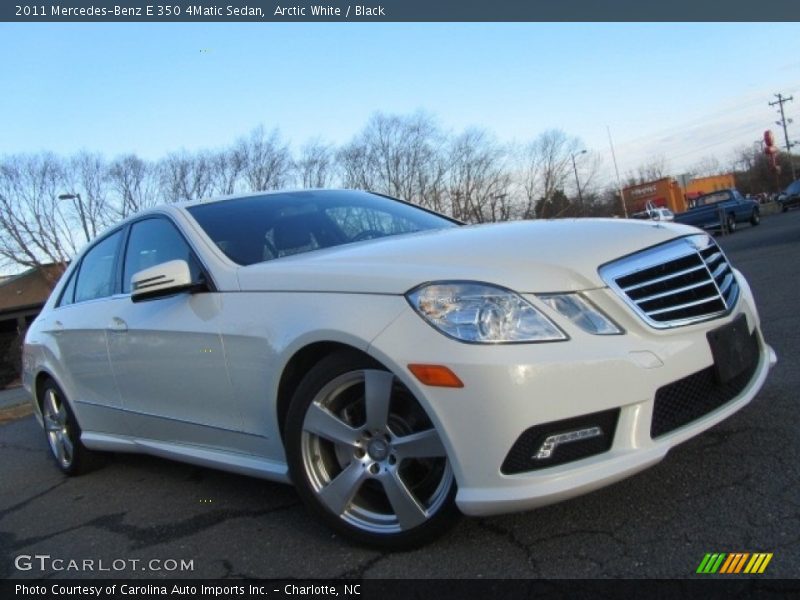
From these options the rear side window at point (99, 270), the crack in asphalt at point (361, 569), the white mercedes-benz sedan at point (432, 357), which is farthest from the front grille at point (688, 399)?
the rear side window at point (99, 270)

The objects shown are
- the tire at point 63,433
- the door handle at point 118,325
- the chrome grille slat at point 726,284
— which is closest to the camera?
the chrome grille slat at point 726,284

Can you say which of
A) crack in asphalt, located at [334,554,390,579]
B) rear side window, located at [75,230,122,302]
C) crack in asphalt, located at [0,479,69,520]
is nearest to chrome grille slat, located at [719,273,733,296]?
crack in asphalt, located at [334,554,390,579]

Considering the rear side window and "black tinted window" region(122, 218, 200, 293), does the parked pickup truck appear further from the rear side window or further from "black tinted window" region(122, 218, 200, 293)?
"black tinted window" region(122, 218, 200, 293)

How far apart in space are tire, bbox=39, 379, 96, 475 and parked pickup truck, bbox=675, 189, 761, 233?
26.3 meters

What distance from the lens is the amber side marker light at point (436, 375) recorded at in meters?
2.44

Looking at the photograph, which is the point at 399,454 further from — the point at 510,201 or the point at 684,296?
the point at 510,201

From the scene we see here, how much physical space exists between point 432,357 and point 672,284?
1.01 m

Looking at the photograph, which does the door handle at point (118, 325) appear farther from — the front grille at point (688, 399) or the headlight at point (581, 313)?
the front grille at point (688, 399)

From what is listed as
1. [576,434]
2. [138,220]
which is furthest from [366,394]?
[138,220]

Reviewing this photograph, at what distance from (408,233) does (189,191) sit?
142ft

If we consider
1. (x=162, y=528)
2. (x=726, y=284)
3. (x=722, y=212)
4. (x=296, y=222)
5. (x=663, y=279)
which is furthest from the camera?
(x=722, y=212)

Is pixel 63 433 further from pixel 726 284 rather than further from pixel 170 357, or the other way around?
pixel 726 284

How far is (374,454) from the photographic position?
2.79 m
